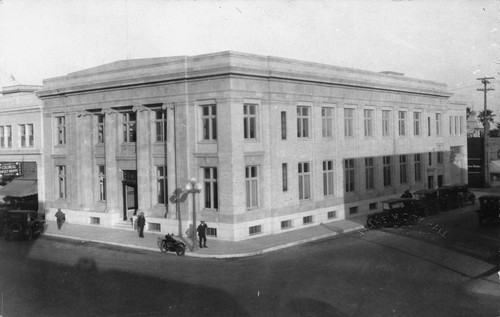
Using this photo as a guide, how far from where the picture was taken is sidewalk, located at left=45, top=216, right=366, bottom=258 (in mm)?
23938

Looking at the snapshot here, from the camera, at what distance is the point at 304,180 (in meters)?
31.6

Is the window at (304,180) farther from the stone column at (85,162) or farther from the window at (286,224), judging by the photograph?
the stone column at (85,162)

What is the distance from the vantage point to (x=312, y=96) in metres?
31.9

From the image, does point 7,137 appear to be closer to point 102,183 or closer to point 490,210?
point 102,183

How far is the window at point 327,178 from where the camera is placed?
33.4 meters

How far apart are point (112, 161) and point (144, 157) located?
3.25m

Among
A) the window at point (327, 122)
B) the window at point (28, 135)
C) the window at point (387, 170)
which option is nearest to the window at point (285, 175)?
the window at point (327, 122)

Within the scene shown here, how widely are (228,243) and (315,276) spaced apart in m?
8.27

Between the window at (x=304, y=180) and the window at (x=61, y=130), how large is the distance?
711 inches

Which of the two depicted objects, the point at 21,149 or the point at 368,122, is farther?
the point at 21,149

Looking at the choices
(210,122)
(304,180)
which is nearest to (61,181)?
(210,122)

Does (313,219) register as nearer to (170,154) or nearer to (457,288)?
(170,154)

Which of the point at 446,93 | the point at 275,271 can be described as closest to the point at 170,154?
the point at 275,271

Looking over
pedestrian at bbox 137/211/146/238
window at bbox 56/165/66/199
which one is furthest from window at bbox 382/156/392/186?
window at bbox 56/165/66/199
